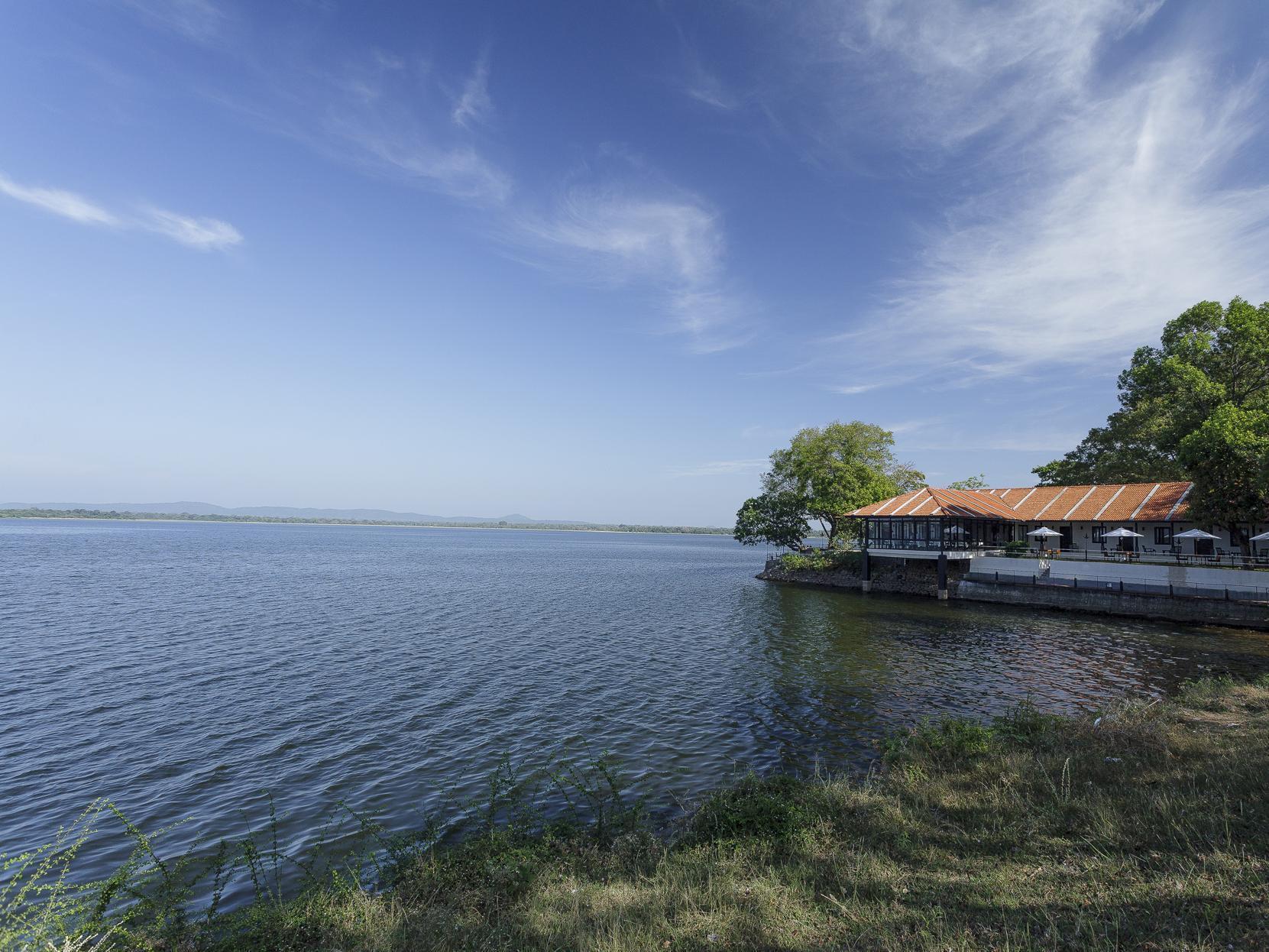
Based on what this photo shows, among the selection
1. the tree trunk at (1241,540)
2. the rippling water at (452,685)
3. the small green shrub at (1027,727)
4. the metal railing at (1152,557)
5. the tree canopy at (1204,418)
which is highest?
the tree canopy at (1204,418)

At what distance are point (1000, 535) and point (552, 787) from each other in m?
53.9

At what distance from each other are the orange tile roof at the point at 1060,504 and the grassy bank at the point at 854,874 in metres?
39.1

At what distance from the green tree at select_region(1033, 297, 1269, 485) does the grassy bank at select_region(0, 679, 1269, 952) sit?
122 ft

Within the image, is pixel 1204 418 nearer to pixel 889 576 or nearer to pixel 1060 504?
pixel 1060 504

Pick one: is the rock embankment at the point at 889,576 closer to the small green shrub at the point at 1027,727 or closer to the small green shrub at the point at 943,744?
the small green shrub at the point at 1027,727

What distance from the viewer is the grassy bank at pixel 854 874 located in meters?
6.20

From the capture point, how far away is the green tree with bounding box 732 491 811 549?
66625 mm

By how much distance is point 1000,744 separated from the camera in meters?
13.1

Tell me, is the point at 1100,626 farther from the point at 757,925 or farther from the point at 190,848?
the point at 190,848

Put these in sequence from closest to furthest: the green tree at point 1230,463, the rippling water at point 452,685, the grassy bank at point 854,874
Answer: the grassy bank at point 854,874 → the rippling water at point 452,685 → the green tree at point 1230,463

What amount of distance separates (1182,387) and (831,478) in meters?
27.1

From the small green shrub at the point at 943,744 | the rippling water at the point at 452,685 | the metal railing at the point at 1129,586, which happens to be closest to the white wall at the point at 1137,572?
the metal railing at the point at 1129,586

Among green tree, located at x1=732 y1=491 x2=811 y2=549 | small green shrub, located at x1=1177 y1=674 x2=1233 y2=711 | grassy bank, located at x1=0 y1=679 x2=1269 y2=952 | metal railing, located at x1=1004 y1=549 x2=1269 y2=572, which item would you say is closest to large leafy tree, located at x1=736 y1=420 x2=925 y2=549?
green tree, located at x1=732 y1=491 x2=811 y2=549

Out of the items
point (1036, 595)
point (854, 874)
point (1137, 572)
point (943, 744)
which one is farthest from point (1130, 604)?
point (854, 874)
